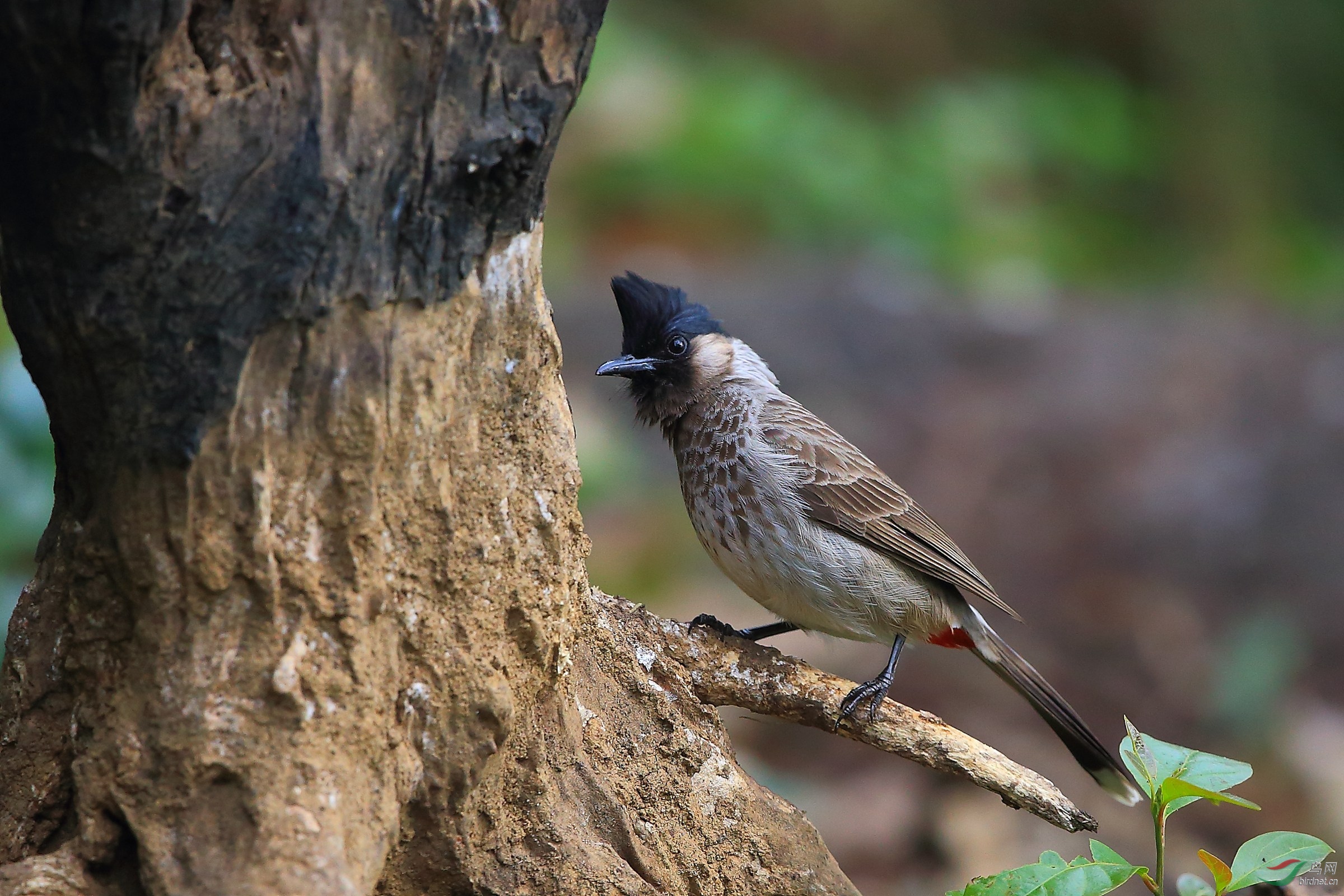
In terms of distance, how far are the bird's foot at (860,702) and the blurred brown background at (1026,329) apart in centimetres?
136

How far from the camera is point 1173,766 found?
→ 8.16 ft

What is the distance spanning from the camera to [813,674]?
9.98 ft

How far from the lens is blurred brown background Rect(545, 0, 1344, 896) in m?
6.80

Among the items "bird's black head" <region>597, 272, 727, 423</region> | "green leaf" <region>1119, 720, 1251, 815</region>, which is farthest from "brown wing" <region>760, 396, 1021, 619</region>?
"green leaf" <region>1119, 720, 1251, 815</region>

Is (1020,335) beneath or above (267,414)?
above

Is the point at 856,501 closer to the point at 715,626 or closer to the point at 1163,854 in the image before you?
the point at 715,626

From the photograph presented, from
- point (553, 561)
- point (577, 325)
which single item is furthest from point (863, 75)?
point (553, 561)

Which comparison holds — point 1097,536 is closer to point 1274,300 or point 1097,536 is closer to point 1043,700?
point 1274,300

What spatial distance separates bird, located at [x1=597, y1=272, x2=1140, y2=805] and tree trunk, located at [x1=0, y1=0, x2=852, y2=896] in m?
1.56

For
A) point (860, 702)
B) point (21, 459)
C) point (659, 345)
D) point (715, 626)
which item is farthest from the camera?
point (659, 345)

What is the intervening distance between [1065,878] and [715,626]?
113 centimetres

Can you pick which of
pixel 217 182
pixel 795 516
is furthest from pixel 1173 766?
pixel 217 182

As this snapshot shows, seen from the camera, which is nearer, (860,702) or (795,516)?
(860,702)

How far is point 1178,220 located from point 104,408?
41.0ft
